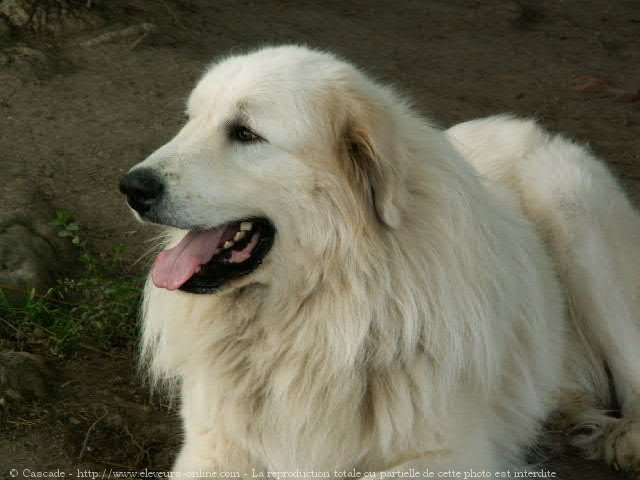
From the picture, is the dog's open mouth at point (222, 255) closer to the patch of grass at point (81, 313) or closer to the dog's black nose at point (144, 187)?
the dog's black nose at point (144, 187)

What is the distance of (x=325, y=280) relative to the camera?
10.9 ft

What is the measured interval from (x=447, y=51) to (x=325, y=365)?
18.7 ft

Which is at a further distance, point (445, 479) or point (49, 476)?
point (49, 476)

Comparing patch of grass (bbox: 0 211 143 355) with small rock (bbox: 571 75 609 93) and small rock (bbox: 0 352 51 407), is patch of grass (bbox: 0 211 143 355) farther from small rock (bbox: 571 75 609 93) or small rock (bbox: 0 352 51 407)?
small rock (bbox: 571 75 609 93)

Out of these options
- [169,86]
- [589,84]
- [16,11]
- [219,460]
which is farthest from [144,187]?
[589,84]

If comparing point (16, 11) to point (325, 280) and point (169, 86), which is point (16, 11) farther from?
point (325, 280)

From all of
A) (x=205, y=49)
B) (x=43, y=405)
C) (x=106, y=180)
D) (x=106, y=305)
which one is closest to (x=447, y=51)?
(x=205, y=49)

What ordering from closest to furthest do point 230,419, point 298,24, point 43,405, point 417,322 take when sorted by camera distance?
point 417,322 < point 230,419 < point 43,405 < point 298,24

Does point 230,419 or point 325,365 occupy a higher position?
point 325,365

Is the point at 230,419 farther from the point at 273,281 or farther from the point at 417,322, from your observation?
the point at 417,322

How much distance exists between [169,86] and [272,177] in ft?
12.7

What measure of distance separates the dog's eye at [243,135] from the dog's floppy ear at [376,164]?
1.03 feet

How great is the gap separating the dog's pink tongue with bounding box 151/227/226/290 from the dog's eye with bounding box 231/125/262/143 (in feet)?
1.04

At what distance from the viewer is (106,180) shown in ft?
18.9
